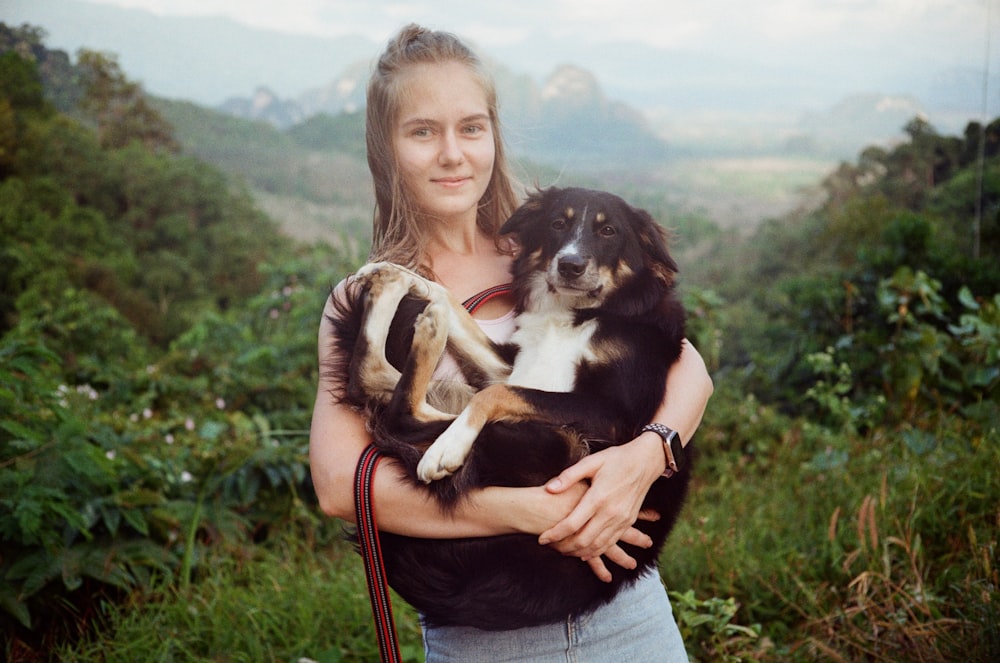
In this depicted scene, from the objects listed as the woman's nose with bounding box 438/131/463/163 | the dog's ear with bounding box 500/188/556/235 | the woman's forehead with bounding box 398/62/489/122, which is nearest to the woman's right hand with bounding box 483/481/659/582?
the dog's ear with bounding box 500/188/556/235

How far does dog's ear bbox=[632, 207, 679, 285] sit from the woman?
0.24 metres

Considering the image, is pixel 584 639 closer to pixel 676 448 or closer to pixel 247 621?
pixel 676 448

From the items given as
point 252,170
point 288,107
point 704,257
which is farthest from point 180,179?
point 704,257

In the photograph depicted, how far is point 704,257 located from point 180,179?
6197 millimetres

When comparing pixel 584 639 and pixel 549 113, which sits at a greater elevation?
pixel 549 113

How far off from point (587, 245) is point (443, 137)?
1.50ft

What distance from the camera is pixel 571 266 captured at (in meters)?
1.85

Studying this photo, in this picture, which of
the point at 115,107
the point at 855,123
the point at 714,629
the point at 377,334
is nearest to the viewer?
the point at 377,334

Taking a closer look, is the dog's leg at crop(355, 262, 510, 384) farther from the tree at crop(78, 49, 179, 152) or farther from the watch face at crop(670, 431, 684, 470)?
the tree at crop(78, 49, 179, 152)

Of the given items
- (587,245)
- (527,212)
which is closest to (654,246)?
(587,245)

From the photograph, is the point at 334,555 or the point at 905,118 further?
the point at 905,118

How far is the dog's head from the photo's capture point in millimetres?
1878

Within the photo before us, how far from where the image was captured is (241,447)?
4102 mm

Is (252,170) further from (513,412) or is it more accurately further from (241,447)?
(513,412)
